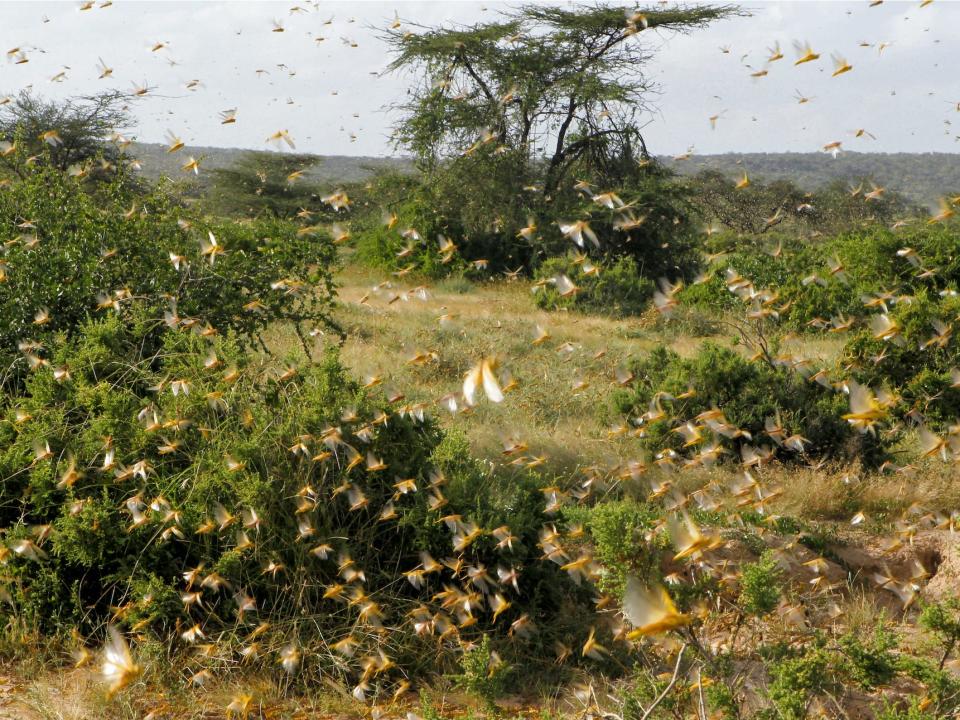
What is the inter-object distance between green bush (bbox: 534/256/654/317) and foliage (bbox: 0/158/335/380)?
26.3ft

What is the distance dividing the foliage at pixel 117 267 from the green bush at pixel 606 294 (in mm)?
8028

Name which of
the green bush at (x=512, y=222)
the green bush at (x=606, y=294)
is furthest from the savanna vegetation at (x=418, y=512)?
the green bush at (x=512, y=222)

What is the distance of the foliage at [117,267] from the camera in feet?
18.2

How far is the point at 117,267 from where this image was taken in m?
6.05

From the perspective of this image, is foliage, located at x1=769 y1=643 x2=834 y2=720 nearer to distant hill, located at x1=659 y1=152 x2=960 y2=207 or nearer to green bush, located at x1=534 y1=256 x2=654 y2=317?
green bush, located at x1=534 y1=256 x2=654 y2=317

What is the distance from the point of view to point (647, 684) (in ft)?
9.86

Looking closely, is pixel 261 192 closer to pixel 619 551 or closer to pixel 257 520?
pixel 257 520

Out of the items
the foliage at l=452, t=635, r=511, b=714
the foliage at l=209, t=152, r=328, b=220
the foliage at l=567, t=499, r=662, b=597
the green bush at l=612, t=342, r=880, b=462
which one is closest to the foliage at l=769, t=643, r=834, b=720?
the foliage at l=567, t=499, r=662, b=597

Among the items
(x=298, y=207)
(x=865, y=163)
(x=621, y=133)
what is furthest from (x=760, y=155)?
(x=621, y=133)

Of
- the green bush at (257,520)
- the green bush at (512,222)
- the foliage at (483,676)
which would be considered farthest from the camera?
the green bush at (512,222)

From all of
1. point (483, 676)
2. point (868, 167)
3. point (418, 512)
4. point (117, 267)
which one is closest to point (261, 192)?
point (117, 267)

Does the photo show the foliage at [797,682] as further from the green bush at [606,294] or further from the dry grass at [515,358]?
the green bush at [606,294]

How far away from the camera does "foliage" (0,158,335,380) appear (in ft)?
18.2

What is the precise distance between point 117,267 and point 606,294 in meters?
10.1
